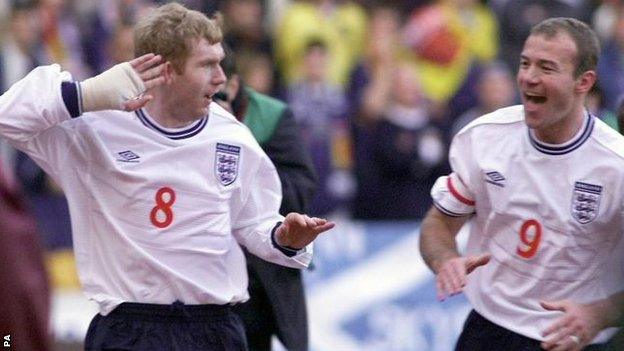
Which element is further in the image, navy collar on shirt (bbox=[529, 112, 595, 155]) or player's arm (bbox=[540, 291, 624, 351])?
navy collar on shirt (bbox=[529, 112, 595, 155])

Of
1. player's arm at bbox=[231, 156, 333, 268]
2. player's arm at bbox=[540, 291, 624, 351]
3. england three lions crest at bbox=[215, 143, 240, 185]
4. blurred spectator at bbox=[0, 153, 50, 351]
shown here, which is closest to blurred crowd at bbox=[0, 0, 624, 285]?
player's arm at bbox=[231, 156, 333, 268]

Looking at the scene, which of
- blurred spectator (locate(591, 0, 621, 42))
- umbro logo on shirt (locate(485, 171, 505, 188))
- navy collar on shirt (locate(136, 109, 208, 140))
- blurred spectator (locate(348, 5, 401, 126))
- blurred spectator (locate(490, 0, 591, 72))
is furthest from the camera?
blurred spectator (locate(591, 0, 621, 42))

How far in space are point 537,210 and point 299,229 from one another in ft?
3.24

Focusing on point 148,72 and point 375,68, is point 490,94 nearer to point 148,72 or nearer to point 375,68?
point 375,68

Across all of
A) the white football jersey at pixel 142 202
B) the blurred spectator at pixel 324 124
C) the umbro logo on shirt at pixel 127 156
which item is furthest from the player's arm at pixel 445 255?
the blurred spectator at pixel 324 124

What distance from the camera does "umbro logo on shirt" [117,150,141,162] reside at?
6.29 m

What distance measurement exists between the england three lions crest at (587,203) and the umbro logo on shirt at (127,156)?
1.76m

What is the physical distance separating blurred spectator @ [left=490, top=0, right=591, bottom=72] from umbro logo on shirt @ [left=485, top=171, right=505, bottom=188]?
7275 millimetres

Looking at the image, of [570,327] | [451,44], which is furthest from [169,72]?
[451,44]

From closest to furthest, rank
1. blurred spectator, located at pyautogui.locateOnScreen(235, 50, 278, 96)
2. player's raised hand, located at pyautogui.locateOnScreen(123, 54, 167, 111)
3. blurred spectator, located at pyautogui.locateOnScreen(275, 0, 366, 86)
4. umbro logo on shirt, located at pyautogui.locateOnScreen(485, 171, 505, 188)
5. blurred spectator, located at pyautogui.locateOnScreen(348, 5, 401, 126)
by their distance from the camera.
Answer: player's raised hand, located at pyautogui.locateOnScreen(123, 54, 167, 111)
umbro logo on shirt, located at pyautogui.locateOnScreen(485, 171, 505, 188)
blurred spectator, located at pyautogui.locateOnScreen(235, 50, 278, 96)
blurred spectator, located at pyautogui.locateOnScreen(348, 5, 401, 126)
blurred spectator, located at pyautogui.locateOnScreen(275, 0, 366, 86)

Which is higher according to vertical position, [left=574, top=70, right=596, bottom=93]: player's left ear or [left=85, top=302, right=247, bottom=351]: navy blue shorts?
[left=574, top=70, right=596, bottom=93]: player's left ear

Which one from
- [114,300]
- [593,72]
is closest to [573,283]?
[593,72]

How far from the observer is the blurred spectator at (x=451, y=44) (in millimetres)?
13391

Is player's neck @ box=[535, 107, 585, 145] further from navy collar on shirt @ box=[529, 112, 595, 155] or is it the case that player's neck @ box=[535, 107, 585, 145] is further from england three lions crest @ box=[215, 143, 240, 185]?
england three lions crest @ box=[215, 143, 240, 185]
